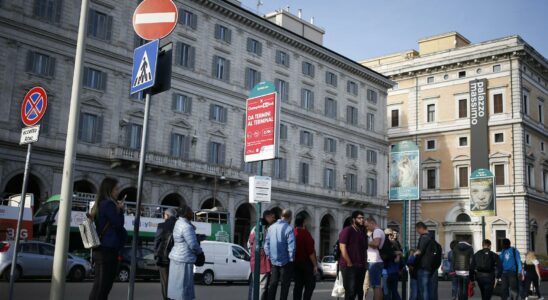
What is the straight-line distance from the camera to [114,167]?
34344 mm

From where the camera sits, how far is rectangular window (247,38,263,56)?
43062 millimetres

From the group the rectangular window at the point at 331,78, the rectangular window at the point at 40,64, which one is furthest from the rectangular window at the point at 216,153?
the rectangular window at the point at 331,78

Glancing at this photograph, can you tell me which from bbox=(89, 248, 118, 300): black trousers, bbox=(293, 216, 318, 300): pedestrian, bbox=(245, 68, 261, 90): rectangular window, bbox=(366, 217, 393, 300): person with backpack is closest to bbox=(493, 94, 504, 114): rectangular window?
bbox=(245, 68, 261, 90): rectangular window

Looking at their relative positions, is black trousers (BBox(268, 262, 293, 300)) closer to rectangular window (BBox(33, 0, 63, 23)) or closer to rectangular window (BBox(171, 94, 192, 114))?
rectangular window (BBox(33, 0, 63, 23))

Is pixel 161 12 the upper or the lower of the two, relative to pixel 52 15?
lower

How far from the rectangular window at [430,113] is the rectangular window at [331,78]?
45.4 feet

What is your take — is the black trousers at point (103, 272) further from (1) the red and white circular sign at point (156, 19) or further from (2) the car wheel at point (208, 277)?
(2) the car wheel at point (208, 277)

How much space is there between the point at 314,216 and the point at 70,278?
90.3 feet

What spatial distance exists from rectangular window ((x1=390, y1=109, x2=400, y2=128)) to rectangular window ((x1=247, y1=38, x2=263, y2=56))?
2346 cm

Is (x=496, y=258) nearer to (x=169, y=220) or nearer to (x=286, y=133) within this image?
(x=169, y=220)

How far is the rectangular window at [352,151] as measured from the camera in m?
51.2

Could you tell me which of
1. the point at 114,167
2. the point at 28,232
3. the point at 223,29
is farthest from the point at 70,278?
the point at 223,29

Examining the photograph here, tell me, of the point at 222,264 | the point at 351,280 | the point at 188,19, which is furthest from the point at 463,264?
the point at 188,19

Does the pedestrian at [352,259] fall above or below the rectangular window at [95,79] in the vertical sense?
below
